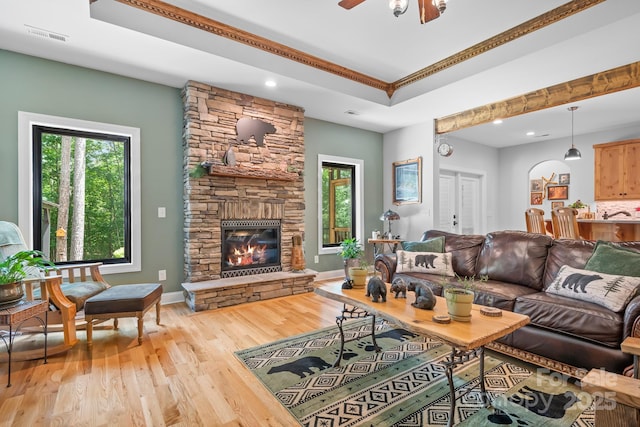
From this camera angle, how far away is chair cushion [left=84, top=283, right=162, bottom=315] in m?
2.66

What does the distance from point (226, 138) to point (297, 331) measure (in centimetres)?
260

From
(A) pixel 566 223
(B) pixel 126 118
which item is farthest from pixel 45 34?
(A) pixel 566 223

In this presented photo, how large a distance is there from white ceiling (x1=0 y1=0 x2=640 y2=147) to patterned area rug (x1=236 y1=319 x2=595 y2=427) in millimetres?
2918

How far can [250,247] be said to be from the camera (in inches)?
179

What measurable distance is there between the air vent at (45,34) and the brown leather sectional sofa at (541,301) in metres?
3.84

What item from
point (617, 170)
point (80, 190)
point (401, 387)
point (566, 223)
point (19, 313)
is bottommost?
point (401, 387)

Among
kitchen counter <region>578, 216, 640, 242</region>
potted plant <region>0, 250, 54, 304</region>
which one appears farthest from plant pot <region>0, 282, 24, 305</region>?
kitchen counter <region>578, 216, 640, 242</region>

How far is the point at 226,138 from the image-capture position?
4.21 m

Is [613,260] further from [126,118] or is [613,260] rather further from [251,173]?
[126,118]

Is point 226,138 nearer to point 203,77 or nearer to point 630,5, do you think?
point 203,77

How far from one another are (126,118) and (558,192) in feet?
27.4

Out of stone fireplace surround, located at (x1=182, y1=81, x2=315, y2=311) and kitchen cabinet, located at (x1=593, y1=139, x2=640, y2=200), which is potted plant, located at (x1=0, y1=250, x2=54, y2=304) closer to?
stone fireplace surround, located at (x1=182, y1=81, x2=315, y2=311)

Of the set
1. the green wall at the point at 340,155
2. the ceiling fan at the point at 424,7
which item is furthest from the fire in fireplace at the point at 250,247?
the ceiling fan at the point at 424,7

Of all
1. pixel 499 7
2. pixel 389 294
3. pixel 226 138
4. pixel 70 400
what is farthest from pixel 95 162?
pixel 499 7
